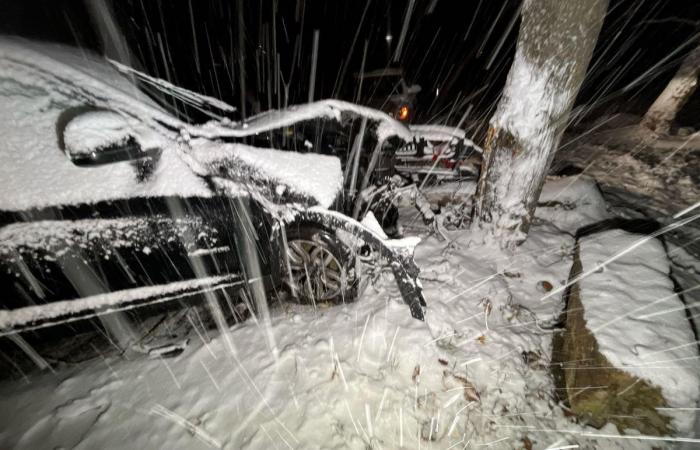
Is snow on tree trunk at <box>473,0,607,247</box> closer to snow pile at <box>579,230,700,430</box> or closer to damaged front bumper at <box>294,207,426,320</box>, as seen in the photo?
snow pile at <box>579,230,700,430</box>

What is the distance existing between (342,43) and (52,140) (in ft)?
30.4

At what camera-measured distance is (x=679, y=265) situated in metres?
3.26

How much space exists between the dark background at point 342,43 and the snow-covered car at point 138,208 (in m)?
0.85

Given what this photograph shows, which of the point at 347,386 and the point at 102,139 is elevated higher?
the point at 102,139

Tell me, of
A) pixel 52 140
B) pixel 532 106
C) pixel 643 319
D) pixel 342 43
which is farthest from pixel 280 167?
pixel 342 43

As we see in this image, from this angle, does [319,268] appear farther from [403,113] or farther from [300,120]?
[403,113]

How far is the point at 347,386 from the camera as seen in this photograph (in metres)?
2.27

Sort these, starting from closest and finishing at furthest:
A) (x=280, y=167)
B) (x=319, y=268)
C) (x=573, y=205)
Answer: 1. (x=280, y=167)
2. (x=319, y=268)
3. (x=573, y=205)

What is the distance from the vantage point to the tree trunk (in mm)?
6418

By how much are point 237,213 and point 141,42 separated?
3.59 meters

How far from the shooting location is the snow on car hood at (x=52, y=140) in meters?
1.92

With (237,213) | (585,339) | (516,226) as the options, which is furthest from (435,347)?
(237,213)

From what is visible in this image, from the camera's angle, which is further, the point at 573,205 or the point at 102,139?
the point at 573,205

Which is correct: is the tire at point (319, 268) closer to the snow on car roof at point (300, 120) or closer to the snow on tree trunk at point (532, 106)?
the snow on car roof at point (300, 120)
